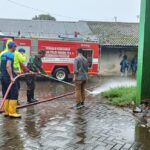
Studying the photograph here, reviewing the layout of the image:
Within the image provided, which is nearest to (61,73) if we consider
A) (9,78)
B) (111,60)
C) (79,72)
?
(111,60)

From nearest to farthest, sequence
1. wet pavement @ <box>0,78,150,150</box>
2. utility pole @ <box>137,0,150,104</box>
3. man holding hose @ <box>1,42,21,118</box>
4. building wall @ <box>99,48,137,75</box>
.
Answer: wet pavement @ <box>0,78,150,150</box> → man holding hose @ <box>1,42,21,118</box> → utility pole @ <box>137,0,150,104</box> → building wall @ <box>99,48,137,75</box>

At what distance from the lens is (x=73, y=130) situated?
7934mm

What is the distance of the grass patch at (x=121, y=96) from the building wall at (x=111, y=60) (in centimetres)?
1608

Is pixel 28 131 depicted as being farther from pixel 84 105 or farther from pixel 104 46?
pixel 104 46

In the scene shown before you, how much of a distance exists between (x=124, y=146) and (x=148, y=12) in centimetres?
477

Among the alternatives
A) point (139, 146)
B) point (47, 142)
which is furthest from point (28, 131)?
point (139, 146)

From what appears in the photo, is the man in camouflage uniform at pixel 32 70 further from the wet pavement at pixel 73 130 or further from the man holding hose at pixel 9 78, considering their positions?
the man holding hose at pixel 9 78

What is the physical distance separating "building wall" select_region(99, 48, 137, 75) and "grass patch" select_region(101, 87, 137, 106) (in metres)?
16.1

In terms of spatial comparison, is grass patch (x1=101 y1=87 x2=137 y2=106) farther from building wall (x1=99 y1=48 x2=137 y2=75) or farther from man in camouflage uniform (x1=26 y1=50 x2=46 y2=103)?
building wall (x1=99 y1=48 x2=137 y2=75)

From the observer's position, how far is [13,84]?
29.6 feet

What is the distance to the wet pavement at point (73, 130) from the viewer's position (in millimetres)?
6797

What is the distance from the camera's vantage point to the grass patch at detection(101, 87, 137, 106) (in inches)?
452

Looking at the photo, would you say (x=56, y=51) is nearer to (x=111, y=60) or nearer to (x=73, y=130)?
(x=111, y=60)

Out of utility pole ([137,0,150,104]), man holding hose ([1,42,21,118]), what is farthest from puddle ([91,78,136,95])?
man holding hose ([1,42,21,118])
